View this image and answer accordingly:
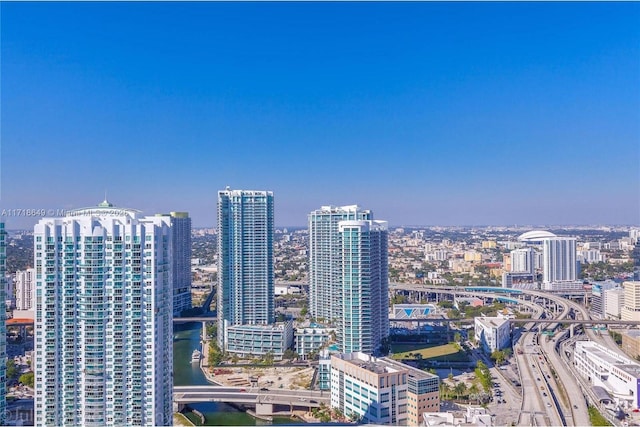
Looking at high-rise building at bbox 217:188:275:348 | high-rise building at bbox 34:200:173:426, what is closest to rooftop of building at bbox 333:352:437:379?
high-rise building at bbox 34:200:173:426

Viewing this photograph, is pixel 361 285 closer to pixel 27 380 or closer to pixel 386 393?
pixel 386 393

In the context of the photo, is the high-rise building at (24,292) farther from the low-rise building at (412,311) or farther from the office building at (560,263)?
the office building at (560,263)

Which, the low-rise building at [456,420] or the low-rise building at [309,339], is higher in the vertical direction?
the low-rise building at [456,420]

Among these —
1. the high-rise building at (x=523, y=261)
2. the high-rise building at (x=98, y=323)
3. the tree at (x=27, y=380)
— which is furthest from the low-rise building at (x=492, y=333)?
the high-rise building at (x=523, y=261)

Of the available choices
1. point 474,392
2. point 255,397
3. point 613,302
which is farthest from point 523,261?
point 255,397

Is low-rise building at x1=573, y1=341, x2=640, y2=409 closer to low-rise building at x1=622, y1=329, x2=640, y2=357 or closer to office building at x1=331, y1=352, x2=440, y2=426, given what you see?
low-rise building at x1=622, y1=329, x2=640, y2=357

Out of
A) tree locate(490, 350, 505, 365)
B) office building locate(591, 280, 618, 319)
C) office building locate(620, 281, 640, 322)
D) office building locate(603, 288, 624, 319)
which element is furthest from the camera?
office building locate(591, 280, 618, 319)

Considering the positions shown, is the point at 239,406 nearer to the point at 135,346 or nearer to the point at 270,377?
the point at 270,377
